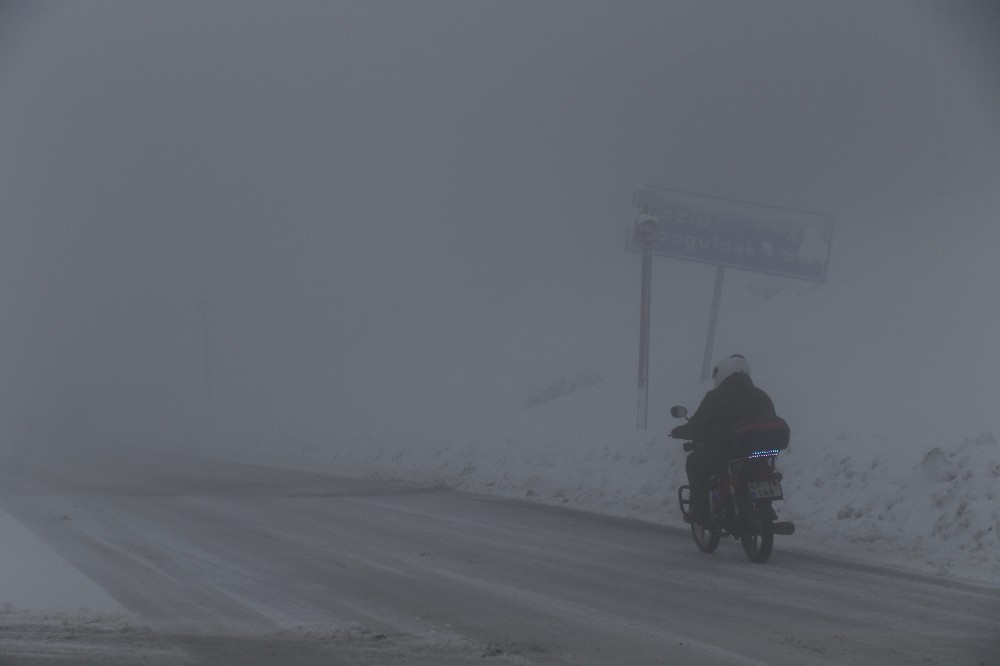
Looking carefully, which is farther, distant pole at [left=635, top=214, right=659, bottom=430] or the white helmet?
distant pole at [left=635, top=214, right=659, bottom=430]

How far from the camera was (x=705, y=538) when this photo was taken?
35.8 feet

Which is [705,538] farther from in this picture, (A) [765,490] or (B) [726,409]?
(B) [726,409]

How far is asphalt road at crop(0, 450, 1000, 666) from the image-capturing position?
21.6ft

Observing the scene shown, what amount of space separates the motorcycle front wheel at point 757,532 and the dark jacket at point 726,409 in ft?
2.35

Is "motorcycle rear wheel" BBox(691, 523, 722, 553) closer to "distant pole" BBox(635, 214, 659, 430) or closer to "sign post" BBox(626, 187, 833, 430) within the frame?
"distant pole" BBox(635, 214, 659, 430)

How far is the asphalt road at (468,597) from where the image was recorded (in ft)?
21.6

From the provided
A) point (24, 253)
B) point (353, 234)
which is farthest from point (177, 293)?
point (24, 253)

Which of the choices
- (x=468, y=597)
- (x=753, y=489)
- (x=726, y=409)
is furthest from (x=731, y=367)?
(x=468, y=597)

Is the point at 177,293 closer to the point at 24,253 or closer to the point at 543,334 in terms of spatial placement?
the point at 24,253

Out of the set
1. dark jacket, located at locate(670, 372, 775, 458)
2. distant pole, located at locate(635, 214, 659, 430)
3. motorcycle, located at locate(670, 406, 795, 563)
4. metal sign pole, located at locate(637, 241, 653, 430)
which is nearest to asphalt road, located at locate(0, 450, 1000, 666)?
motorcycle, located at locate(670, 406, 795, 563)

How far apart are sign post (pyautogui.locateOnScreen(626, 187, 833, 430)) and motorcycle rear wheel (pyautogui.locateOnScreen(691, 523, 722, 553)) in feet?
35.7

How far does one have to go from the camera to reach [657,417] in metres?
20.2

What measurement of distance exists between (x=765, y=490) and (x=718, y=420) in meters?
0.89

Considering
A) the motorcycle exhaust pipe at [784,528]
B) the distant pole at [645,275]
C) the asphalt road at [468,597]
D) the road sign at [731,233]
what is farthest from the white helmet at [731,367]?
the road sign at [731,233]
